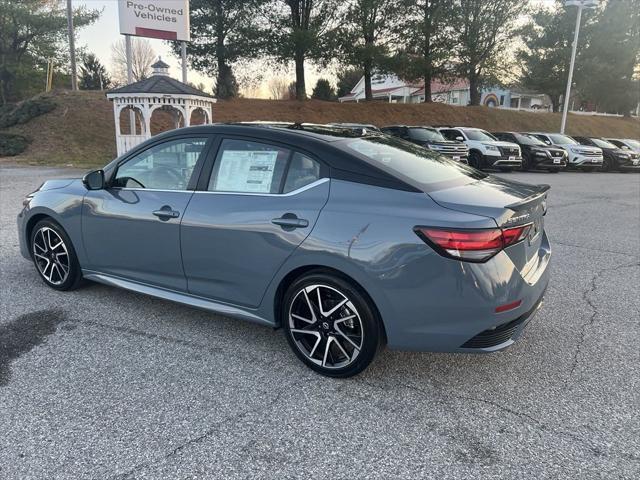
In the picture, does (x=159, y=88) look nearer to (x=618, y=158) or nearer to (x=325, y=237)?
(x=325, y=237)

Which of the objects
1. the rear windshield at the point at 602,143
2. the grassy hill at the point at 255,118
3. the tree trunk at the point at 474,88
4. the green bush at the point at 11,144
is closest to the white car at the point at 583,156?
the rear windshield at the point at 602,143

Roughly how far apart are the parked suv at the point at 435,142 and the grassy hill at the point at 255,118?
28.9 ft

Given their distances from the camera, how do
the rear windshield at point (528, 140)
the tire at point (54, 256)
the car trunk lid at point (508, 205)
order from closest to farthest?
the car trunk lid at point (508, 205), the tire at point (54, 256), the rear windshield at point (528, 140)

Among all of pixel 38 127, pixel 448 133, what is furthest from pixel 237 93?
pixel 448 133

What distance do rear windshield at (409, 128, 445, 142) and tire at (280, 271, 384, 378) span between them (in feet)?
50.7

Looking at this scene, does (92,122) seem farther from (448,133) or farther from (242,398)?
(242,398)

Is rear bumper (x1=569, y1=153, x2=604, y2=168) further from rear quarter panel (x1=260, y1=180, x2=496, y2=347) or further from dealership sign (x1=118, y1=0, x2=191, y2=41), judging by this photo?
rear quarter panel (x1=260, y1=180, x2=496, y2=347)

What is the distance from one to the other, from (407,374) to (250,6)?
79.6 feet

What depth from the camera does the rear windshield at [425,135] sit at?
58.1ft

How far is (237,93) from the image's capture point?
91.9ft

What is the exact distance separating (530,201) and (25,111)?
23863 millimetres

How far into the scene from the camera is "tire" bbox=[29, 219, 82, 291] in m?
4.42

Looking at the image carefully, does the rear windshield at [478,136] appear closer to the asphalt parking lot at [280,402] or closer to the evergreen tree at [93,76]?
the asphalt parking lot at [280,402]

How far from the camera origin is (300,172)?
3.23 m
